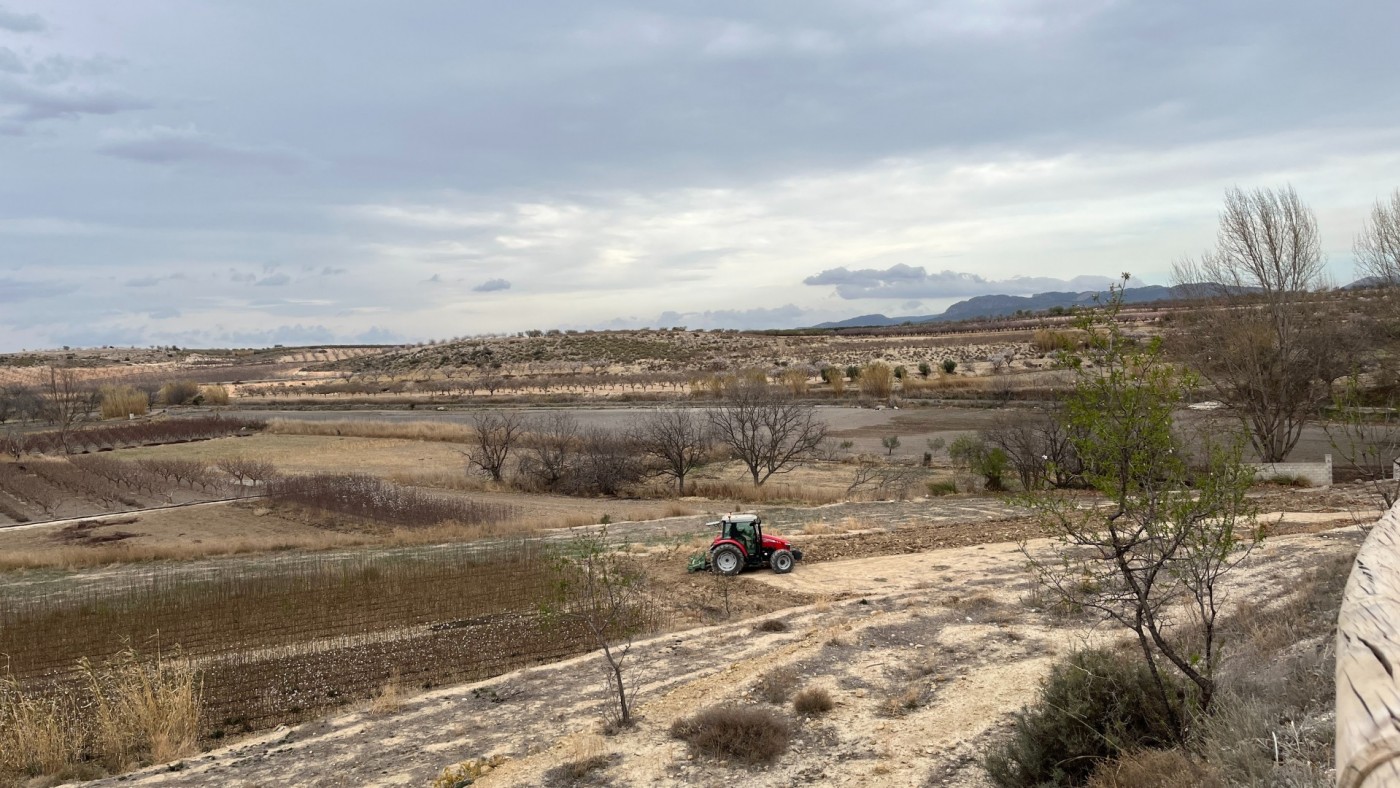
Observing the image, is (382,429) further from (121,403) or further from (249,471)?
(121,403)

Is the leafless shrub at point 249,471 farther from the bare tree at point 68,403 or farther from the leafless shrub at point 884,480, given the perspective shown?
the leafless shrub at point 884,480

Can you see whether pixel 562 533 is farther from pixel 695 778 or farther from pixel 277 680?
pixel 695 778

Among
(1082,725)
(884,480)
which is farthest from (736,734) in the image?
(884,480)

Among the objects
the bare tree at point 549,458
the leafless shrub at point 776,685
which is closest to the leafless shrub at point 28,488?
the bare tree at point 549,458

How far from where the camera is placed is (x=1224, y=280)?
3672cm

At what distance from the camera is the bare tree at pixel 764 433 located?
136ft

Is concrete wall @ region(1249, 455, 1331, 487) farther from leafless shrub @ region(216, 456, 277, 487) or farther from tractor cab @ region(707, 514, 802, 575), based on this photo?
leafless shrub @ region(216, 456, 277, 487)

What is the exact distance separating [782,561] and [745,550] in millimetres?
955

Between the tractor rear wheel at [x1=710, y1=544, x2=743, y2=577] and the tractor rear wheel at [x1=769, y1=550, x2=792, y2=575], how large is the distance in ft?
2.94

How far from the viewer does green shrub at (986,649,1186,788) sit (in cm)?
758

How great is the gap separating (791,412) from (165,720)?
34037mm

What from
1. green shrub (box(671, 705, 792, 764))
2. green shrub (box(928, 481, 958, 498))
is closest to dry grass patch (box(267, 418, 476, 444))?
green shrub (box(928, 481, 958, 498))

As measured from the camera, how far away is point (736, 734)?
10.1m

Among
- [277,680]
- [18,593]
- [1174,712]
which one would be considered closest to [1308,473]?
[1174,712]
